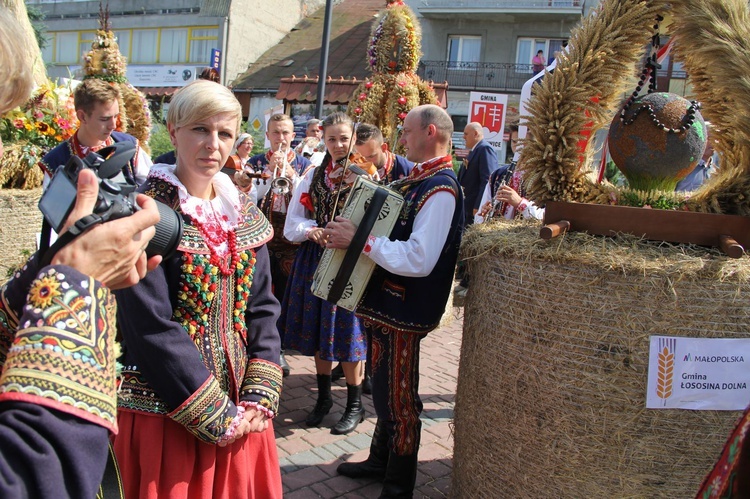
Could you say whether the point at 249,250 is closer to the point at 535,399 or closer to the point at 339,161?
the point at 535,399

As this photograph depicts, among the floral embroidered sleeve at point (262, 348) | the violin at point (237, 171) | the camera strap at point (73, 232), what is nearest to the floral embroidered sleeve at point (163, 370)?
the floral embroidered sleeve at point (262, 348)

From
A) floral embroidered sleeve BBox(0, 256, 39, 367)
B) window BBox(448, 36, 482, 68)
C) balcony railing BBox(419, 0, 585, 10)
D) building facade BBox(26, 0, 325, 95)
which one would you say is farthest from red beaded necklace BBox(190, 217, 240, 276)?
building facade BBox(26, 0, 325, 95)

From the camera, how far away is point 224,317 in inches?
88.4

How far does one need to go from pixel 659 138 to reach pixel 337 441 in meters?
2.72

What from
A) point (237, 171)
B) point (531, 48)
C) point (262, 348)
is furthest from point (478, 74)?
point (262, 348)

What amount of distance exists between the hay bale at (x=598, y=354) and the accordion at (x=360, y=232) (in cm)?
65

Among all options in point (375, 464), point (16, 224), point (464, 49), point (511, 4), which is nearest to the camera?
point (375, 464)

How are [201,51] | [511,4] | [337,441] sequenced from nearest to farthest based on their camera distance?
[337,441] → [511,4] → [201,51]

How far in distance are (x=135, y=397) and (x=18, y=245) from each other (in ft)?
13.3

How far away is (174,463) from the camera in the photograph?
2043mm

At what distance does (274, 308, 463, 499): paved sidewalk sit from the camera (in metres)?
3.51

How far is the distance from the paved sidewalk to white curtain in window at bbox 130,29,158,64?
26.9m

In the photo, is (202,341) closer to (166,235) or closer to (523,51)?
(166,235)

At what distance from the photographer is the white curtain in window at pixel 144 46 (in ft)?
94.0
